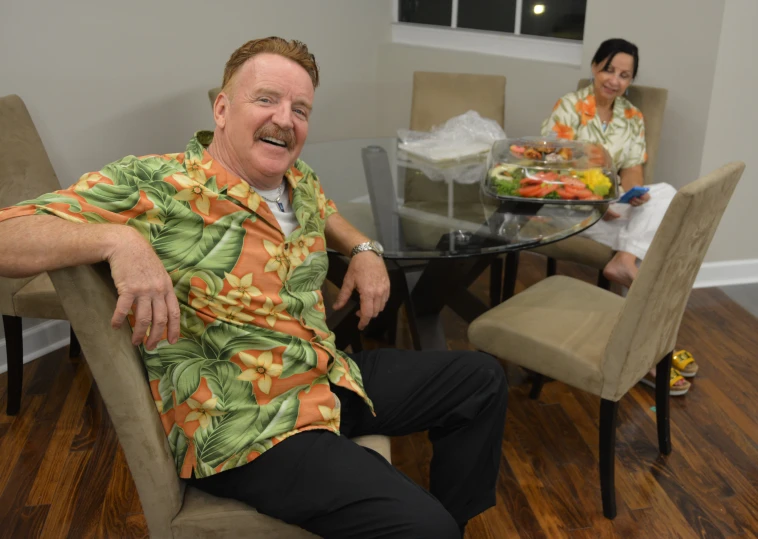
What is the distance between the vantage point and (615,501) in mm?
2078

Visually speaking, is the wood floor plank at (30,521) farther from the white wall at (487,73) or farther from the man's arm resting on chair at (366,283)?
the white wall at (487,73)

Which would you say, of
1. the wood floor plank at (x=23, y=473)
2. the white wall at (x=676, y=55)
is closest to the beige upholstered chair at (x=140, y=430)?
the wood floor plank at (x=23, y=473)

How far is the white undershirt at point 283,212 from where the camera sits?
64.1 inches

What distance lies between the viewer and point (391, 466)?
1.47 m

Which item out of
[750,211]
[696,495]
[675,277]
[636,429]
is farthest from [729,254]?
[675,277]

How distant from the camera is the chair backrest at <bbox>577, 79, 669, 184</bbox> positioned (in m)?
3.14

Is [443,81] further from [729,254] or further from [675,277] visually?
[675,277]

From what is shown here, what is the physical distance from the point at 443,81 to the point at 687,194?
79.5 inches

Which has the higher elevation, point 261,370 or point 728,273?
point 261,370

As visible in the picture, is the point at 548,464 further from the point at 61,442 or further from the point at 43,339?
the point at 43,339

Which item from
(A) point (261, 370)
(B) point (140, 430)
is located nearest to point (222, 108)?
(A) point (261, 370)

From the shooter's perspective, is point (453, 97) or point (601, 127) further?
point (453, 97)

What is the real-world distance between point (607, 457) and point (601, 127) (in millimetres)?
1548

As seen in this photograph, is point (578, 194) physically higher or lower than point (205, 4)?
lower
